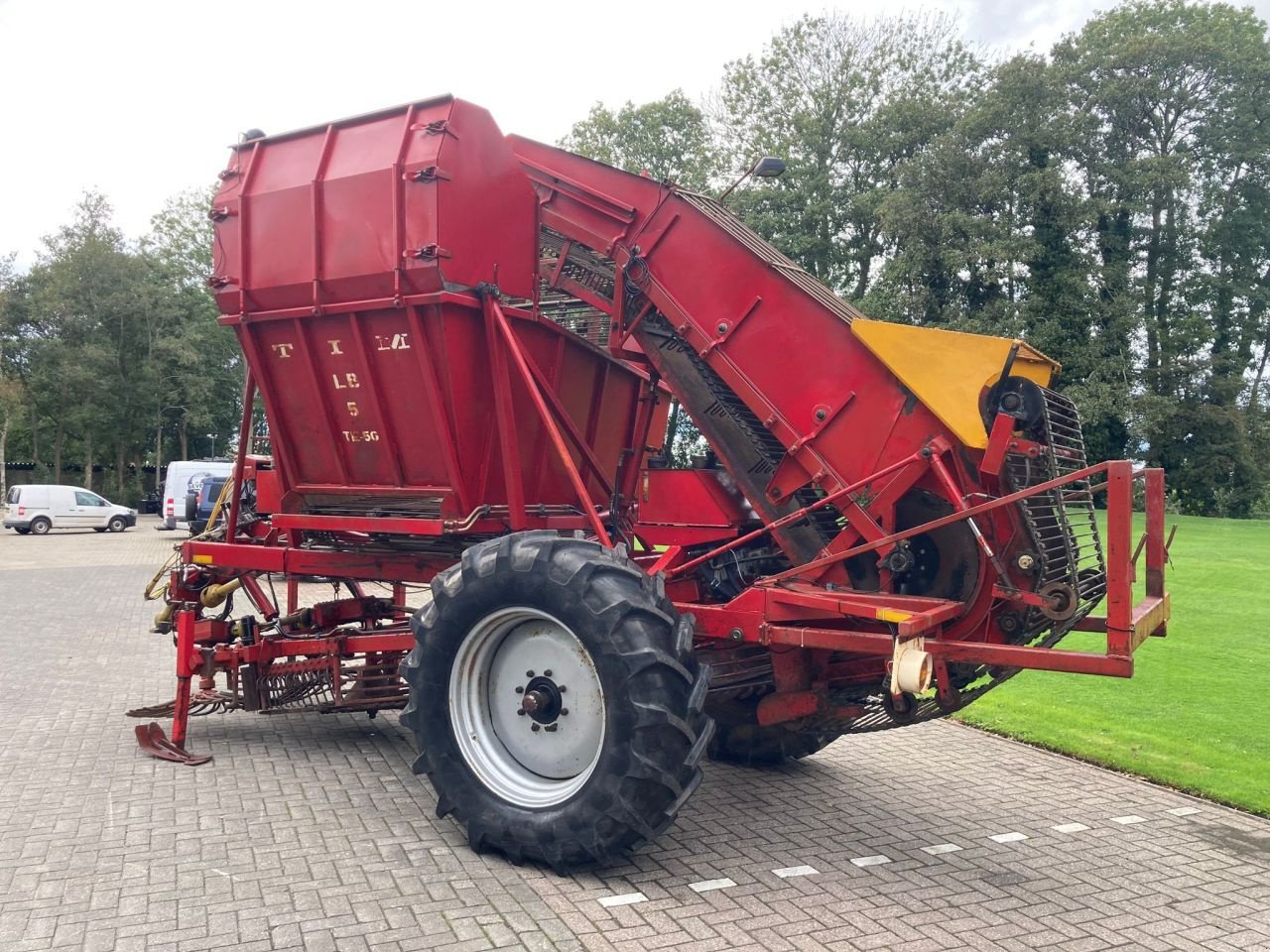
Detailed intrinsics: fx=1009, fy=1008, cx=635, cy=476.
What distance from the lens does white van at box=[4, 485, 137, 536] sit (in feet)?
101

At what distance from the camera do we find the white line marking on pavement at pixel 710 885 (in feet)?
14.7

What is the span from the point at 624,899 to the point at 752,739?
7.01ft

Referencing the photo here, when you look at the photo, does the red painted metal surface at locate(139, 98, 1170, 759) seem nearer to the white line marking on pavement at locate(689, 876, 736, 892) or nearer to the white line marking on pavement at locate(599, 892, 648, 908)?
the white line marking on pavement at locate(689, 876, 736, 892)

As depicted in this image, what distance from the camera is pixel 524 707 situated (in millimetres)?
4887

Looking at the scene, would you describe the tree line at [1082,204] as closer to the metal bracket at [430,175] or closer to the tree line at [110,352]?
the tree line at [110,352]

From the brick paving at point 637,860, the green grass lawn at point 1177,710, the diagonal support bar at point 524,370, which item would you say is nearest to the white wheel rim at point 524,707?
the brick paving at point 637,860

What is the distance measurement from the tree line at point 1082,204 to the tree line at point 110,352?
22.4 metres

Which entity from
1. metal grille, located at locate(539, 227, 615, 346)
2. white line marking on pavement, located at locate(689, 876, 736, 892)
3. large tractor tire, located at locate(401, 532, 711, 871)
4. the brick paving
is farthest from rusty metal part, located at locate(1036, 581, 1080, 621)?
metal grille, located at locate(539, 227, 615, 346)

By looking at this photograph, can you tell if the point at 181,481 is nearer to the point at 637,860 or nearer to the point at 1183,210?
the point at 637,860

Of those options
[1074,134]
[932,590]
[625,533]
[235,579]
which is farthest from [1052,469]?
[1074,134]

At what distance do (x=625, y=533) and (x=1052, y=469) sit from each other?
302 centimetres

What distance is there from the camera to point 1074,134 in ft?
104

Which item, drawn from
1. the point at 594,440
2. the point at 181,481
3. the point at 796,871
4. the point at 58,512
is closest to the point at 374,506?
the point at 594,440

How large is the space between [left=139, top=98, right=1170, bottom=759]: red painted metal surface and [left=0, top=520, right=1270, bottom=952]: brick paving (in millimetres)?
684
